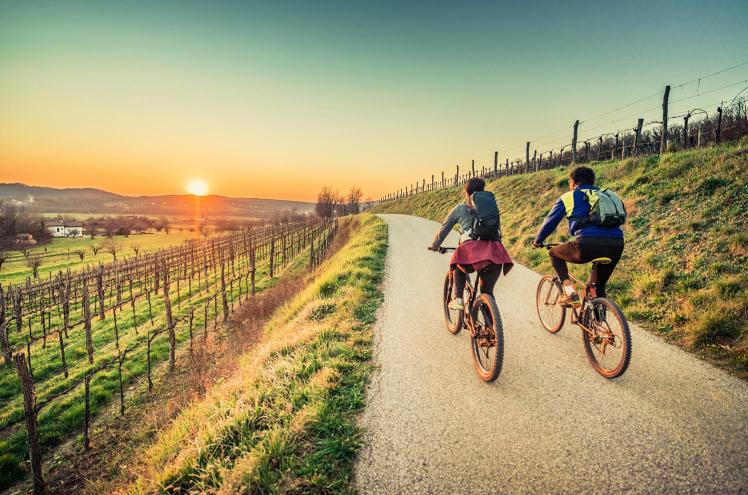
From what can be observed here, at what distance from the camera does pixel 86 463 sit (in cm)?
736

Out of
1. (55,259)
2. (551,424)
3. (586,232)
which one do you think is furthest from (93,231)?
(551,424)

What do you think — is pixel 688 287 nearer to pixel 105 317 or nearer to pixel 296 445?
pixel 296 445

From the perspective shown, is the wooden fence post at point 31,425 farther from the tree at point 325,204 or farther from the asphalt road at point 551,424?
the tree at point 325,204

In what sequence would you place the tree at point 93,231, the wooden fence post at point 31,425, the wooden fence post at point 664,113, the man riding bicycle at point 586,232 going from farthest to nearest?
the tree at point 93,231, the wooden fence post at point 664,113, the wooden fence post at point 31,425, the man riding bicycle at point 586,232

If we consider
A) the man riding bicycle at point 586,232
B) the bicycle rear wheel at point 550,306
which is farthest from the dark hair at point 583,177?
the bicycle rear wheel at point 550,306

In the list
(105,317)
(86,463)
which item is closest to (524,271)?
(86,463)

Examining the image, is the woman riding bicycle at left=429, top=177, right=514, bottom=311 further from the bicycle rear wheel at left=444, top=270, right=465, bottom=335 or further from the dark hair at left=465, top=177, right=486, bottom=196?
the bicycle rear wheel at left=444, top=270, right=465, bottom=335

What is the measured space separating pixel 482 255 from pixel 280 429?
294cm

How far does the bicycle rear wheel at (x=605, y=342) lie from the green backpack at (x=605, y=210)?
89 cm

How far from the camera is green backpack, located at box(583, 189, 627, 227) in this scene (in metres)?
3.76

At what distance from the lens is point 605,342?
150 inches

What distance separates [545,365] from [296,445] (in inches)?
122

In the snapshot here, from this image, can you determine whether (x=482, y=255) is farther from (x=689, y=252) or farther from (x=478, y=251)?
(x=689, y=252)

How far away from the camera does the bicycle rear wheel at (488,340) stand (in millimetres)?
3695
